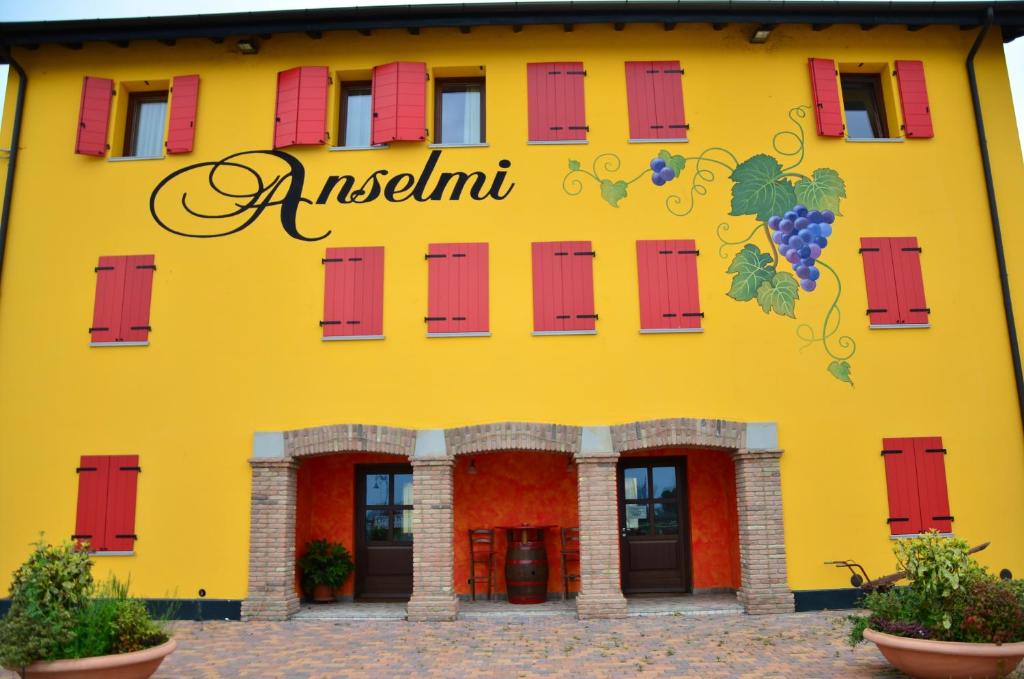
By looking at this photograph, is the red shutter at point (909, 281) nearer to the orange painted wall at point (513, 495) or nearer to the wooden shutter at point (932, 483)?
the wooden shutter at point (932, 483)

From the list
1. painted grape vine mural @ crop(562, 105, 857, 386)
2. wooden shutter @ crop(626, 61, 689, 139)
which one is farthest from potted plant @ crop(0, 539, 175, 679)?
wooden shutter @ crop(626, 61, 689, 139)

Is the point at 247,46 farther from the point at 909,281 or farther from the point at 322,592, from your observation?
the point at 909,281

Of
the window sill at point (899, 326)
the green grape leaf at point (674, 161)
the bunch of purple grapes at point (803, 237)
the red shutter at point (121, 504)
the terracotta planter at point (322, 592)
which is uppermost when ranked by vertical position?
the green grape leaf at point (674, 161)

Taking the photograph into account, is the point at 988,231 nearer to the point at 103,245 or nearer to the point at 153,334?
the point at 153,334

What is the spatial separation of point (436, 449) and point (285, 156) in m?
5.08

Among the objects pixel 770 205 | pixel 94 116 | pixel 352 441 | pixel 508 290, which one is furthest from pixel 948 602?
pixel 94 116

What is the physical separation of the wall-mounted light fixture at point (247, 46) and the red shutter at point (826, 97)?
28.2 feet

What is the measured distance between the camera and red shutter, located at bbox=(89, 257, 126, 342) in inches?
472

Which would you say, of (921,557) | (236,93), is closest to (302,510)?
(236,93)

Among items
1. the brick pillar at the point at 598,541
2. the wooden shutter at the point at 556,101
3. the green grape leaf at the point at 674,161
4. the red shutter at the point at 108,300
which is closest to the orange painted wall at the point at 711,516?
the brick pillar at the point at 598,541

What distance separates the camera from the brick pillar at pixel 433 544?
1093 centimetres

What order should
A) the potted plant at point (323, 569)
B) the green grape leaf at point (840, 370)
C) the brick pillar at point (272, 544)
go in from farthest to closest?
the potted plant at point (323, 569) < the green grape leaf at point (840, 370) < the brick pillar at point (272, 544)

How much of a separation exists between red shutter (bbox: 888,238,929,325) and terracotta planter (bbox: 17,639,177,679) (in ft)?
34.6

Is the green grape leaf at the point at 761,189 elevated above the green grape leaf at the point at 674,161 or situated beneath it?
situated beneath
